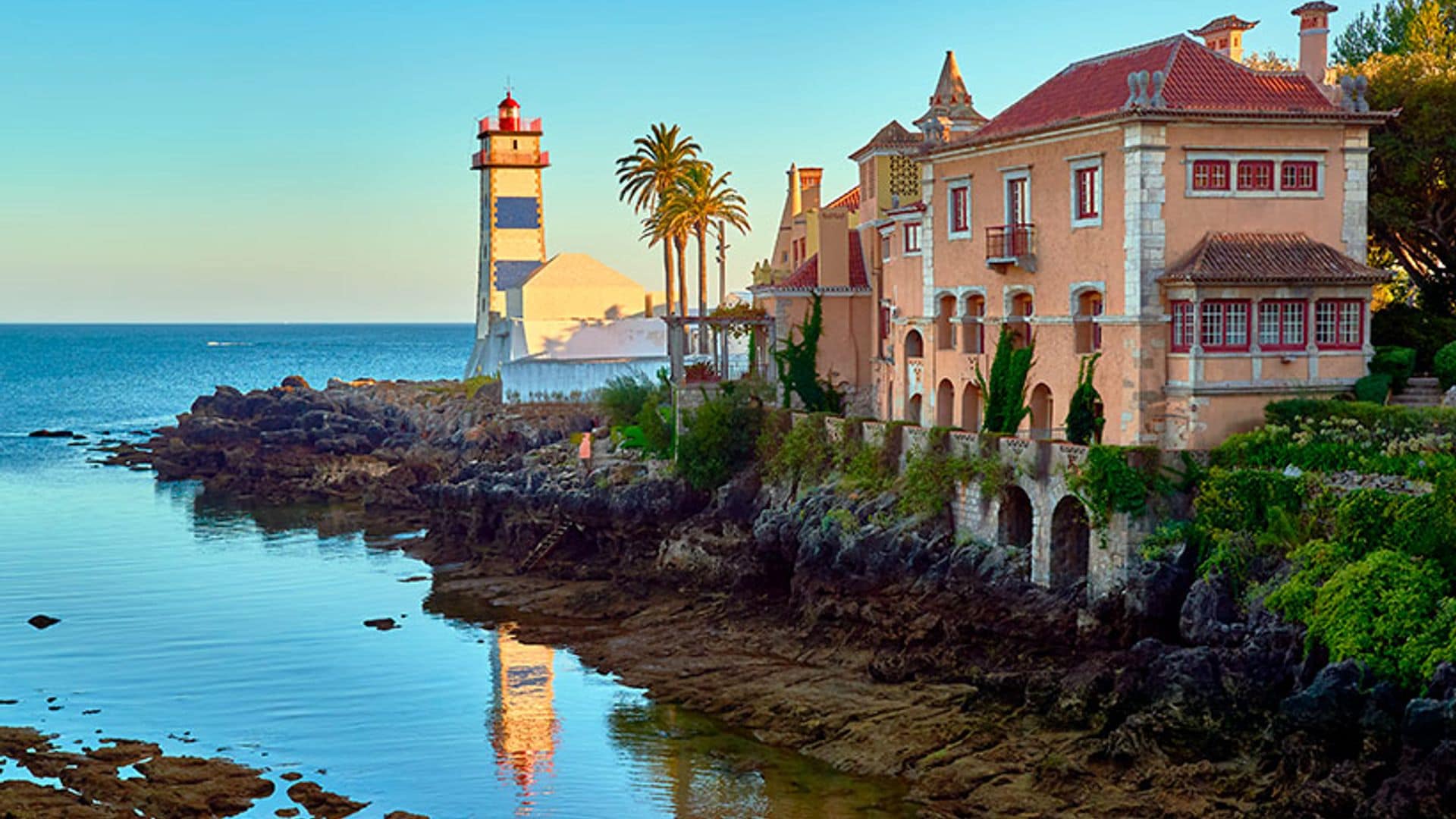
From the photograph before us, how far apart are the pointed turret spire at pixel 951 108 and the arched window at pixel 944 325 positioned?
4.93m

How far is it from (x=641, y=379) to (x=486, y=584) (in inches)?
727

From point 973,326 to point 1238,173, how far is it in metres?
9.34

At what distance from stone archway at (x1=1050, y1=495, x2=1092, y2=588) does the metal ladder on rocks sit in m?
18.5

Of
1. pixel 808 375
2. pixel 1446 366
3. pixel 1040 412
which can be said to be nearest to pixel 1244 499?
pixel 1446 366

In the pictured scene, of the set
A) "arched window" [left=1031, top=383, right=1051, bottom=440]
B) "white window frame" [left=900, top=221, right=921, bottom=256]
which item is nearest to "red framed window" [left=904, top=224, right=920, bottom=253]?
"white window frame" [left=900, top=221, right=921, bottom=256]

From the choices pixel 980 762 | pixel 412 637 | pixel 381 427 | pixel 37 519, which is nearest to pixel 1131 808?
pixel 980 762

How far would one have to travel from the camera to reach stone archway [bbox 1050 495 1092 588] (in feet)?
122

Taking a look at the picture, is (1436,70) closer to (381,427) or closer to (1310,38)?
(1310,38)

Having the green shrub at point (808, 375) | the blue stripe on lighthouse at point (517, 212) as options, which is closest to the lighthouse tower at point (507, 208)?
the blue stripe on lighthouse at point (517, 212)

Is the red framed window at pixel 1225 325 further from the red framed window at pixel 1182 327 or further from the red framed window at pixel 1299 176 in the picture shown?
the red framed window at pixel 1299 176

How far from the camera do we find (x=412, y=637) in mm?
43156

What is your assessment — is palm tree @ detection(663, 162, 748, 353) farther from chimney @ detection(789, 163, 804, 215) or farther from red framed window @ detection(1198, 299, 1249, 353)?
red framed window @ detection(1198, 299, 1249, 353)

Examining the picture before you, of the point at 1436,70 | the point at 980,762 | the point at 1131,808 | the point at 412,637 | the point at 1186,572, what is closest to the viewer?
the point at 1131,808

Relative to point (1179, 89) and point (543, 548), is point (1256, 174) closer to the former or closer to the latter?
point (1179, 89)
